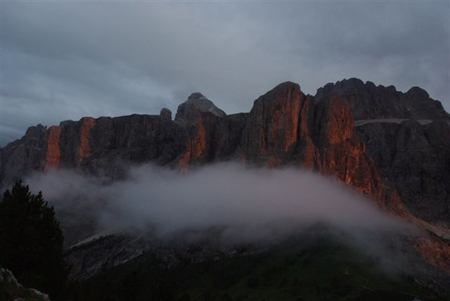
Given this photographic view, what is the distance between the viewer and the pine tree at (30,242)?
51875 mm

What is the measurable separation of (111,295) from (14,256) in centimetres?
2346

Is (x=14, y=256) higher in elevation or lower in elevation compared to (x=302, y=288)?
higher

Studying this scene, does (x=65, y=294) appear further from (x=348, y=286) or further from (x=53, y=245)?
(x=348, y=286)

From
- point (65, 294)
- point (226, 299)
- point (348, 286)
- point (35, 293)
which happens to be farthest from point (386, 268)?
point (35, 293)

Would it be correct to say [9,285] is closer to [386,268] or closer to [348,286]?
[348,286]

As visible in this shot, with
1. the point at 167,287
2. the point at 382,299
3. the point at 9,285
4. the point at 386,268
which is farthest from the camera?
the point at 386,268

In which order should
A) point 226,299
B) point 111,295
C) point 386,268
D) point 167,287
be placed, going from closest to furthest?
1. point 167,287
2. point 111,295
3. point 226,299
4. point 386,268

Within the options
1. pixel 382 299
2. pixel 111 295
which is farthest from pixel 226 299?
pixel 111 295

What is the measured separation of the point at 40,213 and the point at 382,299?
5060 inches

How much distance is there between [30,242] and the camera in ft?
173

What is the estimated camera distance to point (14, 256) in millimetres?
52156

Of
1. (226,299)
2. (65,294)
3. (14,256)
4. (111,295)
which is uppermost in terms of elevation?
(14,256)

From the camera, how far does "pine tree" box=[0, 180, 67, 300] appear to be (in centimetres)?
5188

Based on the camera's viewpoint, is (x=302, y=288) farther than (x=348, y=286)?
Yes
